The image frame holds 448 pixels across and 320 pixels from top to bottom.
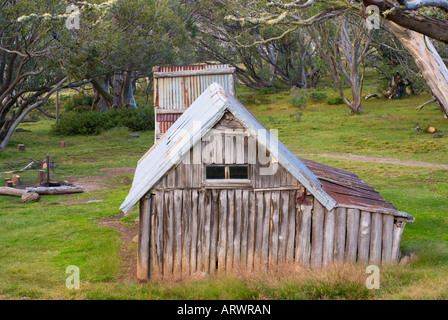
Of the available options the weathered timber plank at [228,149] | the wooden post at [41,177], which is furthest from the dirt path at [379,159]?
the weathered timber plank at [228,149]

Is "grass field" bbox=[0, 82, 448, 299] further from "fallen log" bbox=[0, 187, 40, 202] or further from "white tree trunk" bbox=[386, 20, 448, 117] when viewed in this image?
"white tree trunk" bbox=[386, 20, 448, 117]

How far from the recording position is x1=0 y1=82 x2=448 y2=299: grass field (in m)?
8.39

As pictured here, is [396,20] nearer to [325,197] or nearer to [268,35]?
[325,197]

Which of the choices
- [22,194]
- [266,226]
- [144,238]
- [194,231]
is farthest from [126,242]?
[22,194]

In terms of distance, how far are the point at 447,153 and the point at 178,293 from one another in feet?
62.8

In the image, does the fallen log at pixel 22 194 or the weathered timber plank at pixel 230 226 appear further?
the fallen log at pixel 22 194

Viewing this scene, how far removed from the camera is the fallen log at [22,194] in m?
17.1

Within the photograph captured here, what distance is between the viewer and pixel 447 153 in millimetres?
23469

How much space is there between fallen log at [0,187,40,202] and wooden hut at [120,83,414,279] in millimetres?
9038

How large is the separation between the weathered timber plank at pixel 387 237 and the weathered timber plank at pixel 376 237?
8 centimetres

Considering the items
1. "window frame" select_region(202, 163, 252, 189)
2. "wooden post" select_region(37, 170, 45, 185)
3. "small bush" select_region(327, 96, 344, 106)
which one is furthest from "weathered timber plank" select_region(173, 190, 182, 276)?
"small bush" select_region(327, 96, 344, 106)

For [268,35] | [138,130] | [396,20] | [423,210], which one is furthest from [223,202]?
[268,35]

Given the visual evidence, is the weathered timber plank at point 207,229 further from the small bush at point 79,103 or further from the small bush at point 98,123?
the small bush at point 79,103

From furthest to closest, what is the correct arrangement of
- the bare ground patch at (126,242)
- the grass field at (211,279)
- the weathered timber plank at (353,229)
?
the bare ground patch at (126,242) → the weathered timber plank at (353,229) → the grass field at (211,279)
